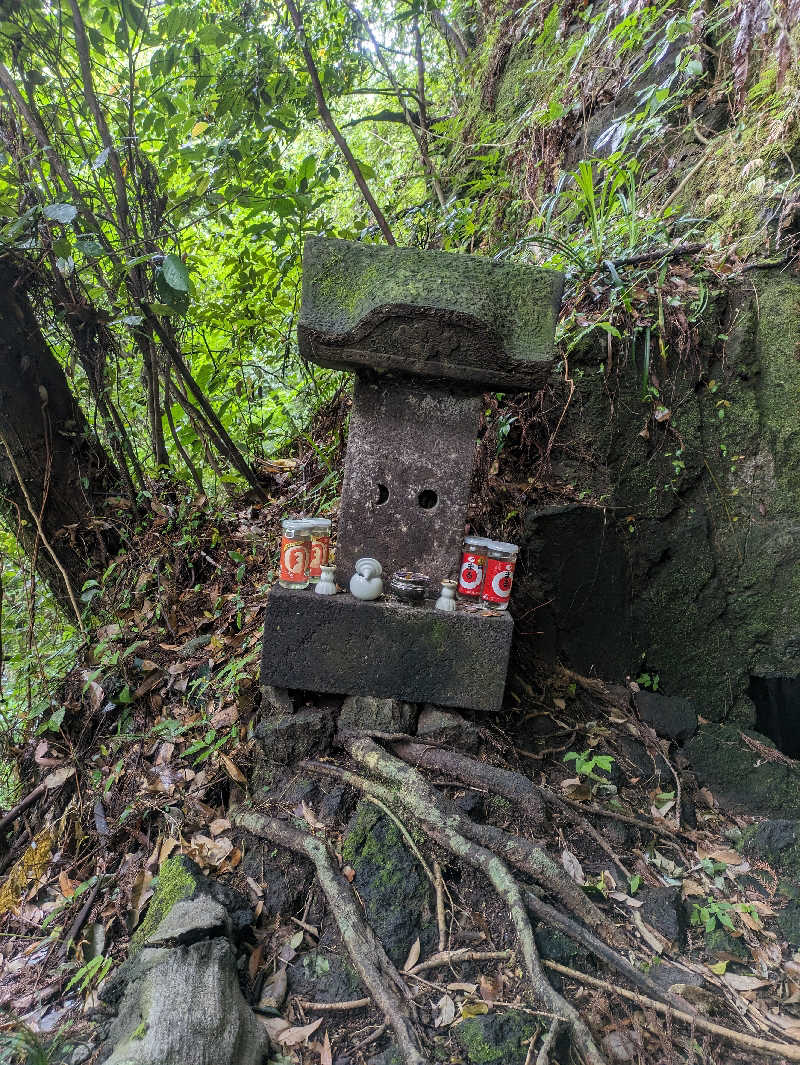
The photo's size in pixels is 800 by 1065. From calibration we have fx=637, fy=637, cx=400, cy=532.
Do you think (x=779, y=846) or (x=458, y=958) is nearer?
(x=458, y=958)

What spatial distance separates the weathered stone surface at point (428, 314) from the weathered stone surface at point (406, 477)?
224 mm

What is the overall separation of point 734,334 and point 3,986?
4.17 meters

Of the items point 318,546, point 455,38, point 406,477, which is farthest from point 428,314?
point 455,38

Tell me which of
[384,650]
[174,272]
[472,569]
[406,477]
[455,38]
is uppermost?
[455,38]

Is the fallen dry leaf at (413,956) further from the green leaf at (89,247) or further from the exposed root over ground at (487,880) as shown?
the green leaf at (89,247)

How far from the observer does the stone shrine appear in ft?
7.67

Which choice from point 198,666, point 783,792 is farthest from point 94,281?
point 783,792

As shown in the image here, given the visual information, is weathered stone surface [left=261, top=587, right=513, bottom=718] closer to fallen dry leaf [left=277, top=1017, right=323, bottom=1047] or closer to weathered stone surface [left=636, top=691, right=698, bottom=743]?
weathered stone surface [left=636, top=691, right=698, bottom=743]

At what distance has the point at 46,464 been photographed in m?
3.77

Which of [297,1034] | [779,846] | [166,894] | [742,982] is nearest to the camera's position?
[297,1034]

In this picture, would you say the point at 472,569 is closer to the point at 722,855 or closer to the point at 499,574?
the point at 499,574

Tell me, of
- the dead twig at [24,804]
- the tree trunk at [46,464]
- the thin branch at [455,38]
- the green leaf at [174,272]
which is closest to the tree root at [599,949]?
the dead twig at [24,804]

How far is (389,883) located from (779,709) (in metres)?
2.28

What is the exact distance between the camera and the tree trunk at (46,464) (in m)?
3.61
